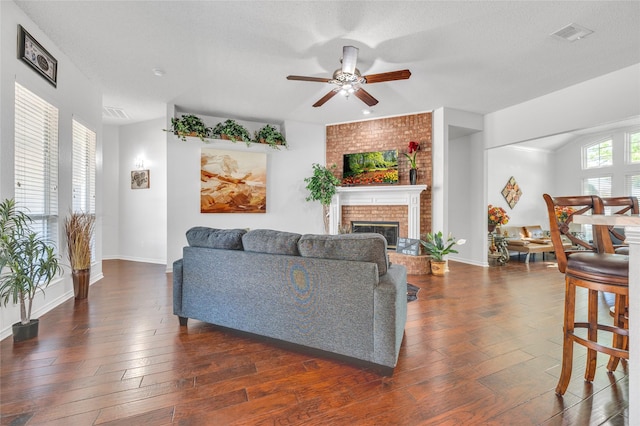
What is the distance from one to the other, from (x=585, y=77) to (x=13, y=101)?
21.8 ft

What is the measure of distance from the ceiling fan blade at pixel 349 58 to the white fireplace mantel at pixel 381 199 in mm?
2702

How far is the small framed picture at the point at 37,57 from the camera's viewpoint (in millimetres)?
2609

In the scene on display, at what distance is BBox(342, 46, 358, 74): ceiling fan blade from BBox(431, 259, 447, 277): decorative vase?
333 centimetres

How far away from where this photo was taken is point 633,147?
21.1ft

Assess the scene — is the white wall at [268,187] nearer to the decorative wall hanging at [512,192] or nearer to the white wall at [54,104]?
the white wall at [54,104]

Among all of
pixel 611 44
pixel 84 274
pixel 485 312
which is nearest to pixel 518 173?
pixel 611 44

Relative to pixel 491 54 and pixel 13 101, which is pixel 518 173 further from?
pixel 13 101

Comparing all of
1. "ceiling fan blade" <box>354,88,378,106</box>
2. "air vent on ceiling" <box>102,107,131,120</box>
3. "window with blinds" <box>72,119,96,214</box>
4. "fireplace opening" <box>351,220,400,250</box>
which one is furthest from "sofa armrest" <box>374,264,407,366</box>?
"air vent on ceiling" <box>102,107,131,120</box>

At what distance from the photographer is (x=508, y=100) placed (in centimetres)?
482

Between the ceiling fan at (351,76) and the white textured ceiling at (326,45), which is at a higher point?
the white textured ceiling at (326,45)

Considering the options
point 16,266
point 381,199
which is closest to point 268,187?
point 381,199

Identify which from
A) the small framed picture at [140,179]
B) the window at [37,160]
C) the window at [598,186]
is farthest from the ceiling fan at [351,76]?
the window at [598,186]

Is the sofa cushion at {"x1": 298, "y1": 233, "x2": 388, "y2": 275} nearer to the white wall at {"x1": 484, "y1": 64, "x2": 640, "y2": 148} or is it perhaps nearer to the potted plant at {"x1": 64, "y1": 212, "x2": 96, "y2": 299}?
the potted plant at {"x1": 64, "y1": 212, "x2": 96, "y2": 299}

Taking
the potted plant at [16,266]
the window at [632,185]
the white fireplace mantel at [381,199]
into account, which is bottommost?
the potted plant at [16,266]
